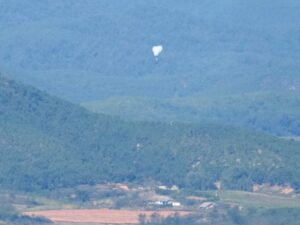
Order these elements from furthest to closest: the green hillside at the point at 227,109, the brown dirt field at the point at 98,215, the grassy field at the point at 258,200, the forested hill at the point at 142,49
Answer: the forested hill at the point at 142,49
the green hillside at the point at 227,109
the grassy field at the point at 258,200
the brown dirt field at the point at 98,215

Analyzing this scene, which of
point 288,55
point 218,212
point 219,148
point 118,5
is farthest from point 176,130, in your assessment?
point 118,5

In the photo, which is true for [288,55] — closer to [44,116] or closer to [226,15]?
[226,15]

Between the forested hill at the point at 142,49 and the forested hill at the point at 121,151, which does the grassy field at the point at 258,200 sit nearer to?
the forested hill at the point at 121,151

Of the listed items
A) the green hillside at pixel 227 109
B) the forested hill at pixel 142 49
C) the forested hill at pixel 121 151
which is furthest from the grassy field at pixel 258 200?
the forested hill at pixel 142 49

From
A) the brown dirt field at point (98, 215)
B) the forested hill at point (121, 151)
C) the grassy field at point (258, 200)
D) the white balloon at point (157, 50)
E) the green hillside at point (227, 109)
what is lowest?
the brown dirt field at point (98, 215)

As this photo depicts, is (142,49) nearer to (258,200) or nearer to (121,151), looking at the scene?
(121,151)

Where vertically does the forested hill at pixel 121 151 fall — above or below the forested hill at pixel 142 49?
below
